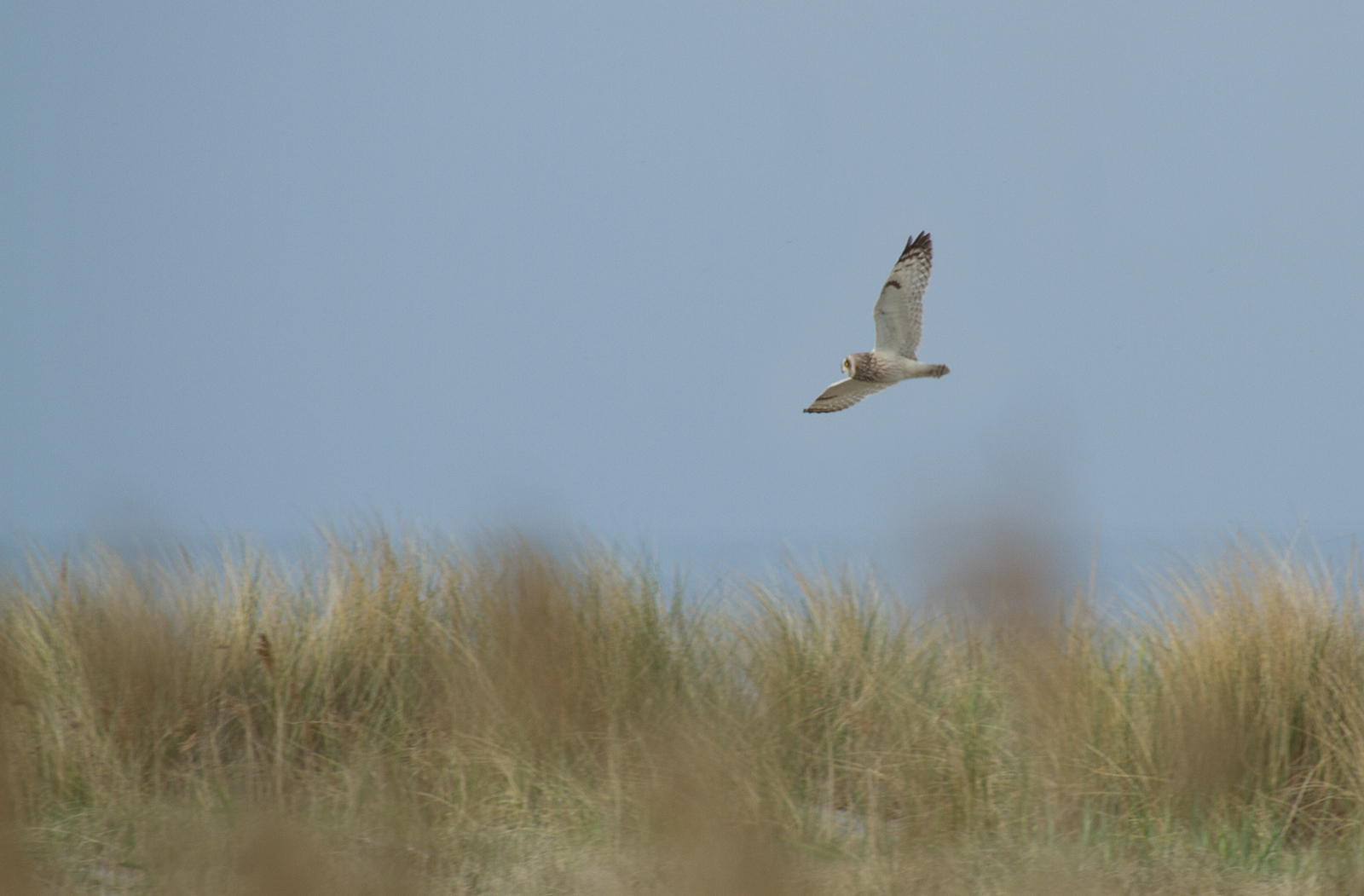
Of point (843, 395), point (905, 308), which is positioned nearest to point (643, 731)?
point (843, 395)

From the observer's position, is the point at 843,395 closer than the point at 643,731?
No

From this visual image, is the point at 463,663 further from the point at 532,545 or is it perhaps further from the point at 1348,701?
the point at 1348,701

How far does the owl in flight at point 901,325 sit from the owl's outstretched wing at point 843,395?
129 millimetres

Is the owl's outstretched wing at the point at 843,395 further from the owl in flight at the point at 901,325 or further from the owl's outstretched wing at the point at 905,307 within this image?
the owl's outstretched wing at the point at 905,307

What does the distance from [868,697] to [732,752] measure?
2.21 feet

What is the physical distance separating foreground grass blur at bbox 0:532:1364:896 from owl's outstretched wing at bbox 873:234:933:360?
3.35ft

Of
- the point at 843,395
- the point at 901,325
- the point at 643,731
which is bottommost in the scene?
the point at 643,731

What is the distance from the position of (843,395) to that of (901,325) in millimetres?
494

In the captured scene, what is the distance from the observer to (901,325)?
510cm

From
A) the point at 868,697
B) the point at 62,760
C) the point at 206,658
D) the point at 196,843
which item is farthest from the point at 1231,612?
the point at 62,760

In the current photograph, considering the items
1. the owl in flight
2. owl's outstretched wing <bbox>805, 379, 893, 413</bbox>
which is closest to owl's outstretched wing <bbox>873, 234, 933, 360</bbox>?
the owl in flight

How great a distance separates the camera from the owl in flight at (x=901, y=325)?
5.08 m

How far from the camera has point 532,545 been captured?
5.07 metres

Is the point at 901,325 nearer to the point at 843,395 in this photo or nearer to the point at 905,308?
the point at 905,308
